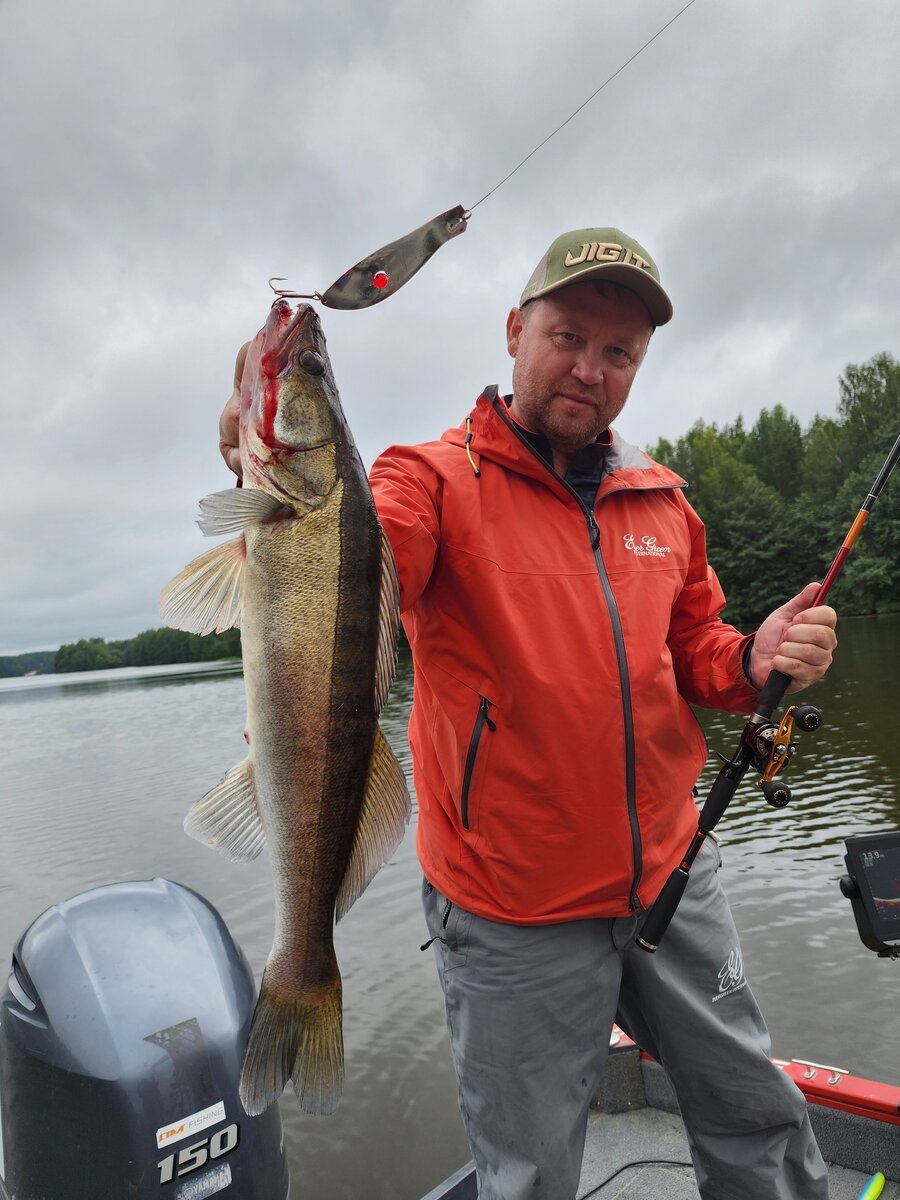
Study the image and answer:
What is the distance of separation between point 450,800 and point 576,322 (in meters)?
1.40

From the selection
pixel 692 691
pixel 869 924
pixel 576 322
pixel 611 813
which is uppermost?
pixel 576 322

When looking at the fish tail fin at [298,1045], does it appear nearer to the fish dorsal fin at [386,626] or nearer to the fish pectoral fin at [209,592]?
the fish dorsal fin at [386,626]

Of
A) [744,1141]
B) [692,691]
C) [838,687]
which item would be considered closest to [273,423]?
[692,691]

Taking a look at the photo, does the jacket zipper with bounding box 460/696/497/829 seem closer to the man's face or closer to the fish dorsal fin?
the fish dorsal fin

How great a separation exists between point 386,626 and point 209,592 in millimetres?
384

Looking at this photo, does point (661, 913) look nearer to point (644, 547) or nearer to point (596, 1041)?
point (596, 1041)

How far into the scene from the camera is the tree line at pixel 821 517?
38844 mm

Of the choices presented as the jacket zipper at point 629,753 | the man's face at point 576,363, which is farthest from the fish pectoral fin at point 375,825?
the man's face at point 576,363

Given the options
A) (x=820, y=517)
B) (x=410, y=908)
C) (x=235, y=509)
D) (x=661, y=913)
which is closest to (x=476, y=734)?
(x=661, y=913)

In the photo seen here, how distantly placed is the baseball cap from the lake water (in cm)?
473

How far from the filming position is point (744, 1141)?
230cm

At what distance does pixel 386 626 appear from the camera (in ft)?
5.81

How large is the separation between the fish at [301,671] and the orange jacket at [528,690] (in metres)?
0.27

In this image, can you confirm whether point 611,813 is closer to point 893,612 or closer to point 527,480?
point 527,480
